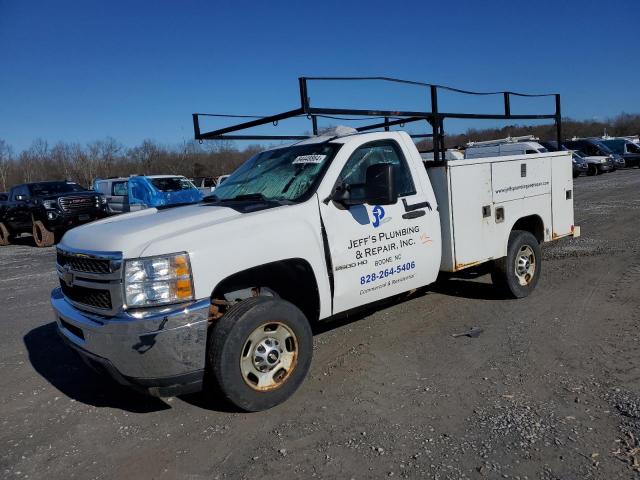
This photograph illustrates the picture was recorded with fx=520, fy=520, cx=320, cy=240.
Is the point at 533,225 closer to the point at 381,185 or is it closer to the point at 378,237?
the point at 378,237

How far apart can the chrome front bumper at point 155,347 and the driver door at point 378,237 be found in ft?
4.13

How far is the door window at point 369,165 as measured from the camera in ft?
14.2

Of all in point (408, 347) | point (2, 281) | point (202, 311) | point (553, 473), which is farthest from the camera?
point (2, 281)

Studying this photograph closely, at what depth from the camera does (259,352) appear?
374 cm

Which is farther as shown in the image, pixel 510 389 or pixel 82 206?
pixel 82 206

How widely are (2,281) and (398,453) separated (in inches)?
374

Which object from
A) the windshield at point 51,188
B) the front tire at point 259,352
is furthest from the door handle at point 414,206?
the windshield at point 51,188

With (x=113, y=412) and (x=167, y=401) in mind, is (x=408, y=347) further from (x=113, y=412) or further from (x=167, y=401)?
(x=113, y=412)

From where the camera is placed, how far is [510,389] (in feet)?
12.8

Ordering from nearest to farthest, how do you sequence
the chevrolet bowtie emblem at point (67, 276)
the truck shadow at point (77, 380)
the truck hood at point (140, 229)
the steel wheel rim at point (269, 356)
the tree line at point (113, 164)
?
1. the truck hood at point (140, 229)
2. the steel wheel rim at point (269, 356)
3. the chevrolet bowtie emblem at point (67, 276)
4. the truck shadow at point (77, 380)
5. the tree line at point (113, 164)

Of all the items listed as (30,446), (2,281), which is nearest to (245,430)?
(30,446)

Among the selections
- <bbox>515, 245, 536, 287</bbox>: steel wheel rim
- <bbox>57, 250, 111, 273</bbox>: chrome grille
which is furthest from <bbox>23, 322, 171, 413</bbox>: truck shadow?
<bbox>515, 245, 536, 287</bbox>: steel wheel rim

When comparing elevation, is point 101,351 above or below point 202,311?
below

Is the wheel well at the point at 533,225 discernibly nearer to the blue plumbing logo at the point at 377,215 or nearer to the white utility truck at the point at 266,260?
the white utility truck at the point at 266,260
